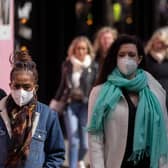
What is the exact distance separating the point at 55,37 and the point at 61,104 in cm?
288

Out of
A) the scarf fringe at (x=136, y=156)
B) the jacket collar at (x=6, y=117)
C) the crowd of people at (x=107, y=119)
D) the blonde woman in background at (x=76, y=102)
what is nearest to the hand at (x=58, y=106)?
the blonde woman in background at (x=76, y=102)

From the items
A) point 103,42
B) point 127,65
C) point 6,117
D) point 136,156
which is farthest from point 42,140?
point 103,42

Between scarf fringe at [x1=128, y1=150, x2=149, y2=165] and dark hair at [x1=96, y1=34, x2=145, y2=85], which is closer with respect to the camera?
scarf fringe at [x1=128, y1=150, x2=149, y2=165]

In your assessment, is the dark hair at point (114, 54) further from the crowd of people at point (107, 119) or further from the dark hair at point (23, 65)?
the dark hair at point (23, 65)

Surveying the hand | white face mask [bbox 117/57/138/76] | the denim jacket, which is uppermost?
white face mask [bbox 117/57/138/76]

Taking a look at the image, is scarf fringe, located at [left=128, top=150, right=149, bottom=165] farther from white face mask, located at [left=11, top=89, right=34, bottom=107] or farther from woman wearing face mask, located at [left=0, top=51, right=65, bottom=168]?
white face mask, located at [left=11, top=89, right=34, bottom=107]

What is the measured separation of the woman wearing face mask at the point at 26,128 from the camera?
4656 millimetres

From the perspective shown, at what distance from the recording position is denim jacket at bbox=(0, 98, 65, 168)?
4.69 metres

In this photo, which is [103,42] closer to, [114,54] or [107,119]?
[114,54]

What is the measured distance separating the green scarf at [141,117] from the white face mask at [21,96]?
66 cm

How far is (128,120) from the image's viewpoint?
516cm

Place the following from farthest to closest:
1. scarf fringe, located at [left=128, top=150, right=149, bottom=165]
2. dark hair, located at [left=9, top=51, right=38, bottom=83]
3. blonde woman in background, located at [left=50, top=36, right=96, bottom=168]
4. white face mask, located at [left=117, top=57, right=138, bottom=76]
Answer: blonde woman in background, located at [left=50, top=36, right=96, bottom=168]
white face mask, located at [left=117, top=57, right=138, bottom=76]
scarf fringe, located at [left=128, top=150, right=149, bottom=165]
dark hair, located at [left=9, top=51, right=38, bottom=83]

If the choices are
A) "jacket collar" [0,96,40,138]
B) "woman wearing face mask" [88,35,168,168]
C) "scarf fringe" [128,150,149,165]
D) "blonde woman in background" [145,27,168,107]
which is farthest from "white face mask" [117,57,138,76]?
"blonde woman in background" [145,27,168,107]

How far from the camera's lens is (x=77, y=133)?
841 cm
